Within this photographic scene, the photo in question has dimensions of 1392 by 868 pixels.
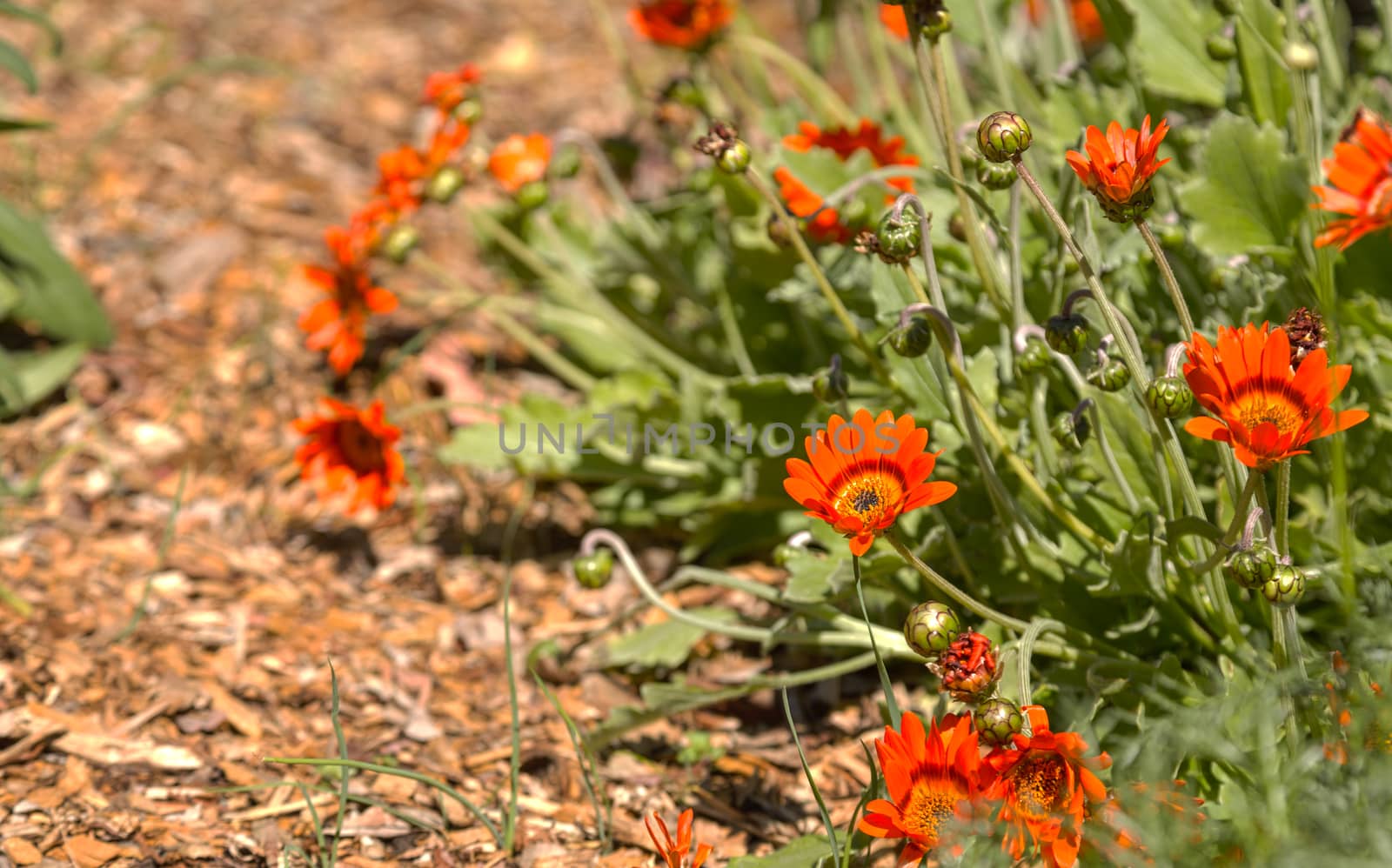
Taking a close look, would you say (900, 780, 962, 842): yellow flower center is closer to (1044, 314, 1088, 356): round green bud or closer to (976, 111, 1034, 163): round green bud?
(1044, 314, 1088, 356): round green bud

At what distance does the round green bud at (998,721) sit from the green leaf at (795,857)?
0.43 metres

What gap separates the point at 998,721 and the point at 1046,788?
0.55 feet

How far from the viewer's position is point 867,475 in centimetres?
169

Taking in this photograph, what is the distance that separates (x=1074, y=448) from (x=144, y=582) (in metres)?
1.99

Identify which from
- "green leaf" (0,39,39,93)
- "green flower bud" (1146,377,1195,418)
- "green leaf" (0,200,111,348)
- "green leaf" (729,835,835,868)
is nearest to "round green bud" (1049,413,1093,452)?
"green flower bud" (1146,377,1195,418)

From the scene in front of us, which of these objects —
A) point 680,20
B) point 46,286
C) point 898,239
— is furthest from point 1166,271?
point 46,286

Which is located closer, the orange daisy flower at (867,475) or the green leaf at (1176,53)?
the orange daisy flower at (867,475)

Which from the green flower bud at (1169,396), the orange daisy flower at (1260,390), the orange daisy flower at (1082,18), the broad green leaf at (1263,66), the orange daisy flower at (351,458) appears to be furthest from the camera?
the orange daisy flower at (1082,18)

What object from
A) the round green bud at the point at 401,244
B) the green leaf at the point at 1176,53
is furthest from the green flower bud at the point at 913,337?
the round green bud at the point at 401,244

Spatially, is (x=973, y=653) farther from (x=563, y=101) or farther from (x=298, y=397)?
(x=563, y=101)

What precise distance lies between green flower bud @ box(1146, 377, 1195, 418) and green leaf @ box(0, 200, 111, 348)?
108 inches

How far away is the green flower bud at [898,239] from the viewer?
1.77m

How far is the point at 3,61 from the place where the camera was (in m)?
2.83

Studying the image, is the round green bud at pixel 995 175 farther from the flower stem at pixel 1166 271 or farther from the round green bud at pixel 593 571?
the round green bud at pixel 593 571
